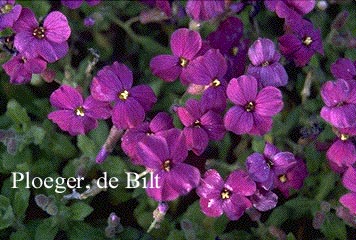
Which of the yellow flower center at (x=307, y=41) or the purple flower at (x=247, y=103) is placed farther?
the yellow flower center at (x=307, y=41)

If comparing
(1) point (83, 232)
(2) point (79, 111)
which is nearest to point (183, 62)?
(2) point (79, 111)

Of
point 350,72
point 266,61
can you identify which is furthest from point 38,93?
point 350,72

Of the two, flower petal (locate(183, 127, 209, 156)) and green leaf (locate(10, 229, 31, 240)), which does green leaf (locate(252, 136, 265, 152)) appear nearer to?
flower petal (locate(183, 127, 209, 156))

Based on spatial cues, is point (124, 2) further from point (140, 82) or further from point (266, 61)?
point (266, 61)

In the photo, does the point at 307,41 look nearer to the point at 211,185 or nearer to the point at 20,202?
the point at 211,185

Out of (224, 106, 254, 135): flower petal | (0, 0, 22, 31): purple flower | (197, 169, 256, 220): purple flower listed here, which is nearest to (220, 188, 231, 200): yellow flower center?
(197, 169, 256, 220): purple flower

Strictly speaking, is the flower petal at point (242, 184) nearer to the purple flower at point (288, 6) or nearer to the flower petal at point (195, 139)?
the flower petal at point (195, 139)

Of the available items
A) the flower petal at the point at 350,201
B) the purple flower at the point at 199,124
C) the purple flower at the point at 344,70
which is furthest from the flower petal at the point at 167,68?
the flower petal at the point at 350,201
